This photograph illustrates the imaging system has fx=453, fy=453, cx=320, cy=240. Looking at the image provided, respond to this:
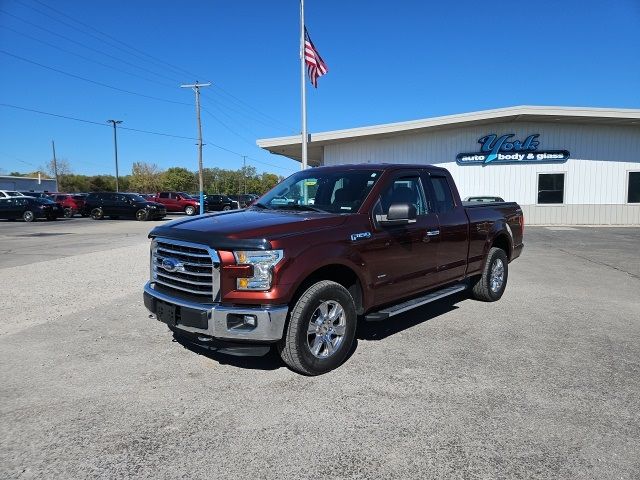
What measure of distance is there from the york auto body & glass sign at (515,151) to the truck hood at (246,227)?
19.0 m

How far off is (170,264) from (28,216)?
2787cm

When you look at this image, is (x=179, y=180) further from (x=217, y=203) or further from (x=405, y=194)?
(x=405, y=194)

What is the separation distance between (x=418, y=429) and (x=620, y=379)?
6.88 ft

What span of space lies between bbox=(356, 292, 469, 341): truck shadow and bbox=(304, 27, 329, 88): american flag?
43.4ft

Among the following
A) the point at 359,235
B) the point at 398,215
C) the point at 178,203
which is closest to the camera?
the point at 359,235

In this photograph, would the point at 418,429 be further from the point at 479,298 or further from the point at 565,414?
the point at 479,298

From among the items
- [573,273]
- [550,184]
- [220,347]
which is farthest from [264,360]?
[550,184]

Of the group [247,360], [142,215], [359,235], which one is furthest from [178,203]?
[359,235]

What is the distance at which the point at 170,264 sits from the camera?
407cm

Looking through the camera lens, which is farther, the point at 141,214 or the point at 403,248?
the point at 141,214

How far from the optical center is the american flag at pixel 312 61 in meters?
17.6

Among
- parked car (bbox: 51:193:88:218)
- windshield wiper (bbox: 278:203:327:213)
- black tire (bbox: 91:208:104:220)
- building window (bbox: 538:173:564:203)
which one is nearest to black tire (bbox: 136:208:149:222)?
black tire (bbox: 91:208:104:220)

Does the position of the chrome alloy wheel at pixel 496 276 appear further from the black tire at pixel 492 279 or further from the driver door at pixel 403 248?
the driver door at pixel 403 248

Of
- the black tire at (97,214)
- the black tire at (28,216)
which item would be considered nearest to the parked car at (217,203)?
the black tire at (97,214)
